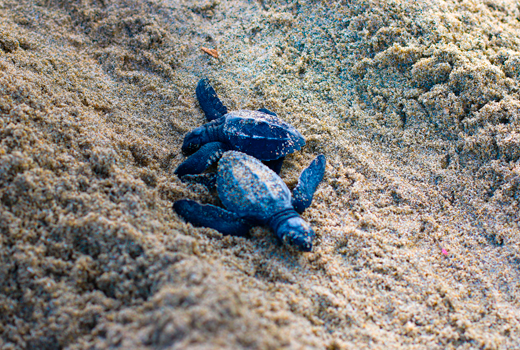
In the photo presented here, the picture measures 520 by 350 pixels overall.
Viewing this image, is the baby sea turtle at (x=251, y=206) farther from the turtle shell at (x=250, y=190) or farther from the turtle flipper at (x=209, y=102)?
the turtle flipper at (x=209, y=102)

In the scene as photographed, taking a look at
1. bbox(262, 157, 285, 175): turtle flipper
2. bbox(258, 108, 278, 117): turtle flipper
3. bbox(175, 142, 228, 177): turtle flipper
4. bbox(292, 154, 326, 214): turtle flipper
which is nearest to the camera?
bbox(292, 154, 326, 214): turtle flipper

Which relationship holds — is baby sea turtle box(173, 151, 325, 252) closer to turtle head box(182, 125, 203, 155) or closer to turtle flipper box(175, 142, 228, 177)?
turtle flipper box(175, 142, 228, 177)

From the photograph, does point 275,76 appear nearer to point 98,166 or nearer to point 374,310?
point 98,166

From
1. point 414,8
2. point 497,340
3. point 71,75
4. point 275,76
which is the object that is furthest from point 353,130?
point 71,75

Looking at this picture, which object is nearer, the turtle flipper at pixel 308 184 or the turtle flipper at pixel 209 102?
the turtle flipper at pixel 308 184

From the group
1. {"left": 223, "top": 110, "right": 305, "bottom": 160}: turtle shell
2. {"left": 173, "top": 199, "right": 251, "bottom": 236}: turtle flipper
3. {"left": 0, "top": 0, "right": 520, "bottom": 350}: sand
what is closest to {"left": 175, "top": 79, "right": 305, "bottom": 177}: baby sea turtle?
{"left": 223, "top": 110, "right": 305, "bottom": 160}: turtle shell

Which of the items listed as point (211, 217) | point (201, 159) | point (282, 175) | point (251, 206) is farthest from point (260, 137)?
point (211, 217)

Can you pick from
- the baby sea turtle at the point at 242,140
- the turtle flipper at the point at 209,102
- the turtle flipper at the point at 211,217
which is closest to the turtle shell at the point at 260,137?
the baby sea turtle at the point at 242,140
